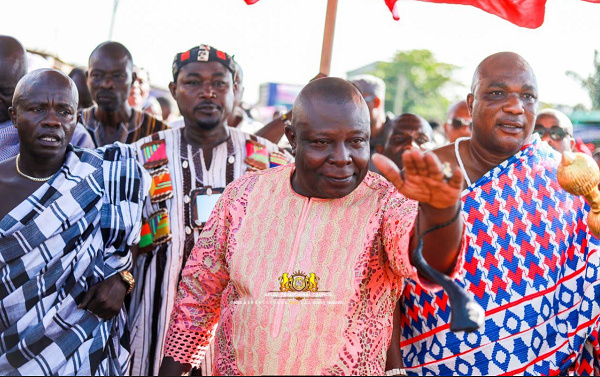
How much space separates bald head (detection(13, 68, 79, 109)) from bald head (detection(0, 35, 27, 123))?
762mm

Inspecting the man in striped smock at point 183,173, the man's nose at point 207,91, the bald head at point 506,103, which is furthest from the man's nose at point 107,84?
the bald head at point 506,103

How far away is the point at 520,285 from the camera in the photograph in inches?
115

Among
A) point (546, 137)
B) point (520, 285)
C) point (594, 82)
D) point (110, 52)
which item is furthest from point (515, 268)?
point (594, 82)

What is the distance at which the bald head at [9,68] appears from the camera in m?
3.97

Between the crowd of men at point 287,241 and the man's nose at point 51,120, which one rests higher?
the man's nose at point 51,120

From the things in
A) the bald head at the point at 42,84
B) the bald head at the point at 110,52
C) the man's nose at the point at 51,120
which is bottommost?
the man's nose at the point at 51,120

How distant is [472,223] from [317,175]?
961mm

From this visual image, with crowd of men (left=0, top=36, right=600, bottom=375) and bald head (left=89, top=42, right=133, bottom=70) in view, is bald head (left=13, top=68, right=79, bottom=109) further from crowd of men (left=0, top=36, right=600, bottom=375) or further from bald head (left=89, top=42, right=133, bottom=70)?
bald head (left=89, top=42, right=133, bottom=70)

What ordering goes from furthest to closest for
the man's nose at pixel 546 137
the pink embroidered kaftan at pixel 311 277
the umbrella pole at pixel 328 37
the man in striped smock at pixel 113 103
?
the man's nose at pixel 546 137 → the man in striped smock at pixel 113 103 → the umbrella pole at pixel 328 37 → the pink embroidered kaftan at pixel 311 277

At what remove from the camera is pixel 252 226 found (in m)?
2.47

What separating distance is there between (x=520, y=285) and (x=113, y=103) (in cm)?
315

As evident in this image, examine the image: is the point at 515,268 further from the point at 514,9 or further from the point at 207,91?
the point at 207,91

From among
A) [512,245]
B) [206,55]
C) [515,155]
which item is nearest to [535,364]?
[512,245]

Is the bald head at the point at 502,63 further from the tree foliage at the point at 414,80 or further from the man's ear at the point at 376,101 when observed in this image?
the tree foliage at the point at 414,80
